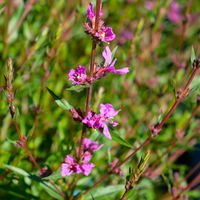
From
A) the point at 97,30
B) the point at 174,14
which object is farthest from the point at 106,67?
the point at 174,14

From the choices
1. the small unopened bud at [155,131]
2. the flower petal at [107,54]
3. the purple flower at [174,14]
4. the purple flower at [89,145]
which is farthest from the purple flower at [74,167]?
the purple flower at [174,14]

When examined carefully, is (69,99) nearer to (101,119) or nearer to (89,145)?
(89,145)

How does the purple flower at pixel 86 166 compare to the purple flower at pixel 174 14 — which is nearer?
the purple flower at pixel 86 166

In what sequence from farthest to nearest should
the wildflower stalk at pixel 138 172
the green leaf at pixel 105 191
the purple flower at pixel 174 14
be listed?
the purple flower at pixel 174 14 → the green leaf at pixel 105 191 → the wildflower stalk at pixel 138 172

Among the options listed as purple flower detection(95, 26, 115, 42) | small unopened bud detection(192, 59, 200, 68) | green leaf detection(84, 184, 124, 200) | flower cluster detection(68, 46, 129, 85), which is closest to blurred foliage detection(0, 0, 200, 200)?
green leaf detection(84, 184, 124, 200)

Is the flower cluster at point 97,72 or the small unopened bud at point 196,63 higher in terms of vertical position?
the flower cluster at point 97,72

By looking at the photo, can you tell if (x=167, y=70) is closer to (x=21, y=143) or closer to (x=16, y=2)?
(x=16, y=2)

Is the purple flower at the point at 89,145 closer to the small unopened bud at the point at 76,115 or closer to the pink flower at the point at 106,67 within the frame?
the small unopened bud at the point at 76,115

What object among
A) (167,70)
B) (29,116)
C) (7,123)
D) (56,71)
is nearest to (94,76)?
(7,123)
